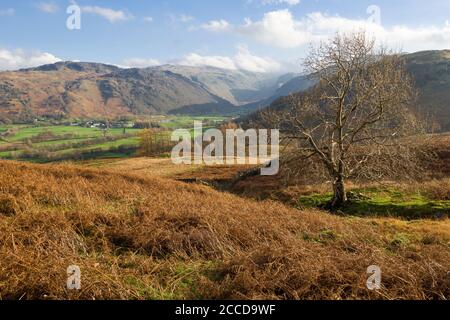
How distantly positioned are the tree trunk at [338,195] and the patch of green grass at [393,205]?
1.74ft

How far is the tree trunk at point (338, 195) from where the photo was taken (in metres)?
27.4

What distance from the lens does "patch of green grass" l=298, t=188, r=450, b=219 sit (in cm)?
2481

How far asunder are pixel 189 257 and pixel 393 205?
74.3 feet

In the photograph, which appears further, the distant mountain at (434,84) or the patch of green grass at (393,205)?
the distant mountain at (434,84)

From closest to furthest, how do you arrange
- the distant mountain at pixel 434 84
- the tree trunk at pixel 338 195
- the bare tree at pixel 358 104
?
the bare tree at pixel 358 104, the tree trunk at pixel 338 195, the distant mountain at pixel 434 84

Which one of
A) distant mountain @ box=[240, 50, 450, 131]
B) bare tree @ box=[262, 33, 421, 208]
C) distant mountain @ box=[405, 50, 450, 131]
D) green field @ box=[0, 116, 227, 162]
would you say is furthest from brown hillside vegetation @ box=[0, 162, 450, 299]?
distant mountain @ box=[405, 50, 450, 131]

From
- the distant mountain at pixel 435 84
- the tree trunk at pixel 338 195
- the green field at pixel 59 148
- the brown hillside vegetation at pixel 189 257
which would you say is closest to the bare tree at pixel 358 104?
the tree trunk at pixel 338 195

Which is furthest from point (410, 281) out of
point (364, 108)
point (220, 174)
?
point (220, 174)

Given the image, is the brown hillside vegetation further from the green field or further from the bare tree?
the green field

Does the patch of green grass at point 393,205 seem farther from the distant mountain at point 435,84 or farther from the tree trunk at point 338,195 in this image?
the distant mountain at point 435,84

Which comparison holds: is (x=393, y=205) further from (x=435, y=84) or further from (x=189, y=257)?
(x=435, y=84)

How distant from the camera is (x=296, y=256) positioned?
8227 millimetres

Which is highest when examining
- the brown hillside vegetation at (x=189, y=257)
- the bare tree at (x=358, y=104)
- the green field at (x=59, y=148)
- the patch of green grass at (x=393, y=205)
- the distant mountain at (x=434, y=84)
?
the distant mountain at (x=434, y=84)

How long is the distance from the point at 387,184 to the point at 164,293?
31493 mm
